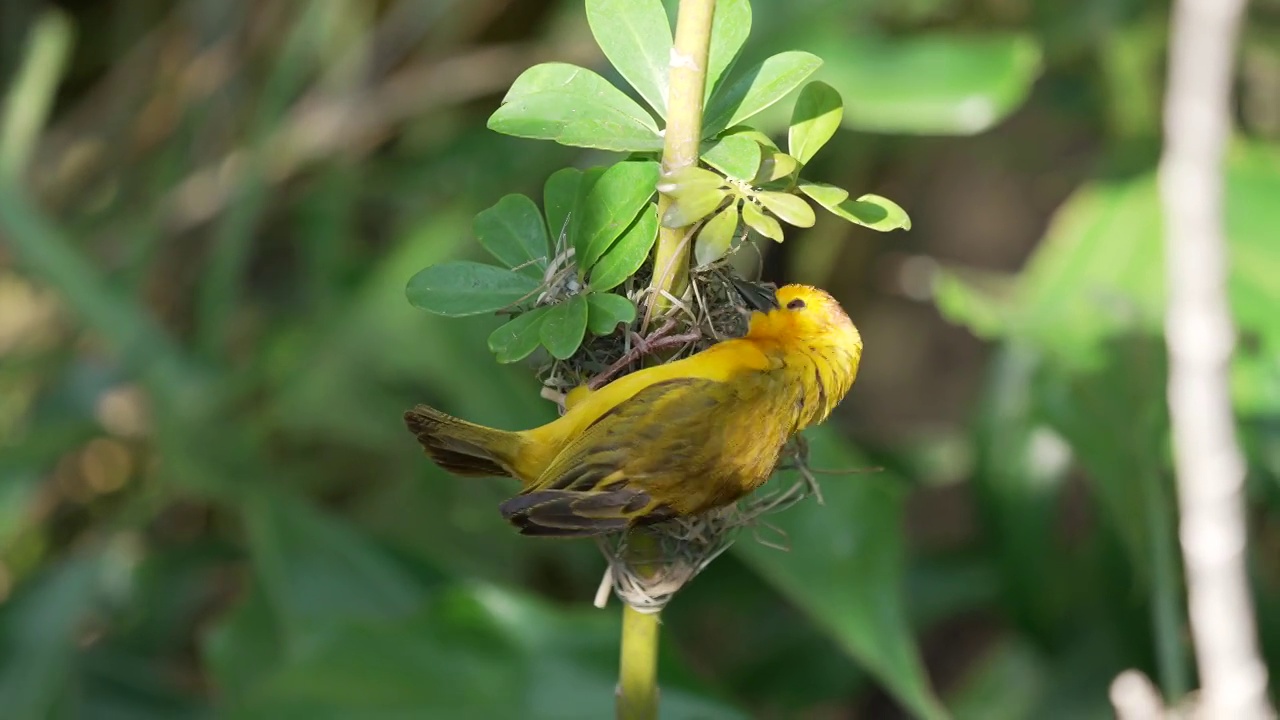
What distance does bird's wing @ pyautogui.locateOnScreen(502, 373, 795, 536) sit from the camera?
375mm

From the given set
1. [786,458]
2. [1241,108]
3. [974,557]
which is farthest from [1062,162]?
[786,458]

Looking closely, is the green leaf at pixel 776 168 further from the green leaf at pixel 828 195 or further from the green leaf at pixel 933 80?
the green leaf at pixel 933 80

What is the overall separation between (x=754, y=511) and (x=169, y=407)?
936mm

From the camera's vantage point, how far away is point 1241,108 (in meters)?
1.69

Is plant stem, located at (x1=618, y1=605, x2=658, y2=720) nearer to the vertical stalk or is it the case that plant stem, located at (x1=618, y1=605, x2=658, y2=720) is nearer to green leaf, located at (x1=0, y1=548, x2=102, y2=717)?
the vertical stalk

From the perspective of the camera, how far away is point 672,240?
13.8 inches

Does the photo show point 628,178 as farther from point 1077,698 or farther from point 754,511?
point 1077,698

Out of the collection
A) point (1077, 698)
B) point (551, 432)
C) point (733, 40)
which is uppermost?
point (733, 40)

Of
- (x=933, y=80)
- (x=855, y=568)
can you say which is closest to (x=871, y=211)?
(x=855, y=568)

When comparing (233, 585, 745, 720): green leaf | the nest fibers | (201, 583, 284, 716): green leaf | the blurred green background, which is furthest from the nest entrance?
(201, 583, 284, 716): green leaf

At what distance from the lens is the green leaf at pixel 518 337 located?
35 cm

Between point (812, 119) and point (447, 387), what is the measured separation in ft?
2.79

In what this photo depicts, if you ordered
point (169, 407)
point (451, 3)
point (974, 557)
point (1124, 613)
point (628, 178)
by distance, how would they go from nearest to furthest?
point (628, 178) → point (1124, 613) → point (169, 407) → point (974, 557) → point (451, 3)

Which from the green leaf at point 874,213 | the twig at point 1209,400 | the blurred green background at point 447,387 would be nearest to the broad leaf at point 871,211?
the green leaf at point 874,213
